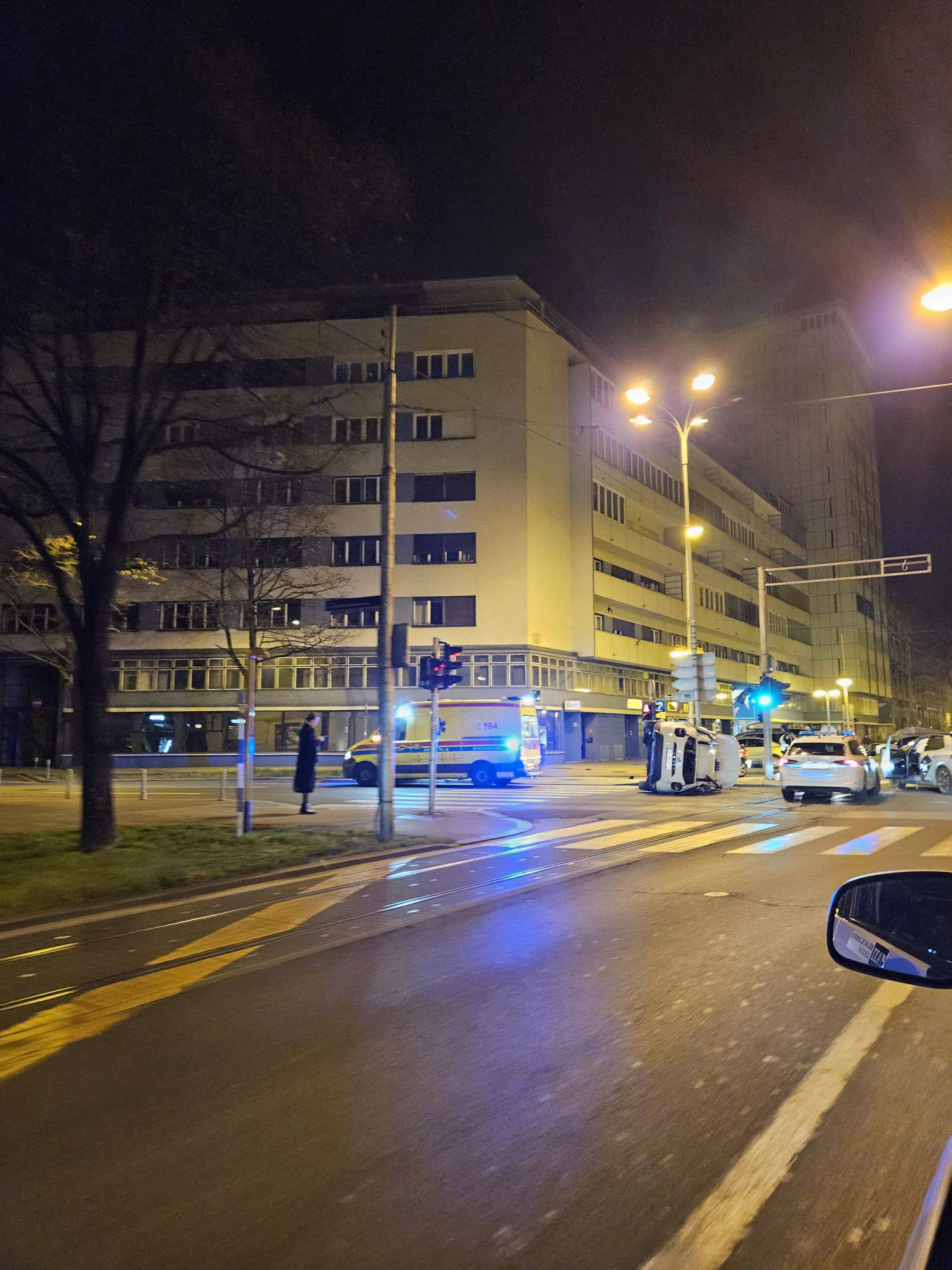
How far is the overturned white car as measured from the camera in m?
25.0

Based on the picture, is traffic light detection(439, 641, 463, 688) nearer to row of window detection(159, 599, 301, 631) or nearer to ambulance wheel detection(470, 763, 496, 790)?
ambulance wheel detection(470, 763, 496, 790)

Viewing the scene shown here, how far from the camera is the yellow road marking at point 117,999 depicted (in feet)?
16.8

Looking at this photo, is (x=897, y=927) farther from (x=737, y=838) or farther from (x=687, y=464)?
(x=687, y=464)

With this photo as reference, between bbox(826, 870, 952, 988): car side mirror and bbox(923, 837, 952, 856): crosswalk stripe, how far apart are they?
1068 cm

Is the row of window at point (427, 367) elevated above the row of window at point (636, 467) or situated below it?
above

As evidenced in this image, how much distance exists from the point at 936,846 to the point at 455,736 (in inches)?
652

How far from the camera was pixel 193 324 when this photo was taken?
1257 cm

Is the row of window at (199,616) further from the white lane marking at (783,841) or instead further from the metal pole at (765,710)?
the white lane marking at (783,841)

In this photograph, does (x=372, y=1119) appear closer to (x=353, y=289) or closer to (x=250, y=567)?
(x=353, y=289)

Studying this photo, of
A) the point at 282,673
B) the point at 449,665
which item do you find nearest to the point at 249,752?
the point at 449,665

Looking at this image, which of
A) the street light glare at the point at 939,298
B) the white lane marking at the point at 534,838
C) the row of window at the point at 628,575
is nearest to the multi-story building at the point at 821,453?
the row of window at the point at 628,575

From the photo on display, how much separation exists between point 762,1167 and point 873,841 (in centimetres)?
1132

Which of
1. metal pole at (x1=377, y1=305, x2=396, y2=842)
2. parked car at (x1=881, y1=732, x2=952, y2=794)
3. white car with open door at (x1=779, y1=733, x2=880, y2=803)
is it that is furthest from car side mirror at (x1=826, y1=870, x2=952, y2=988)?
parked car at (x1=881, y1=732, x2=952, y2=794)

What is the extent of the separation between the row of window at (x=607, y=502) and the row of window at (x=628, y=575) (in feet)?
8.16
